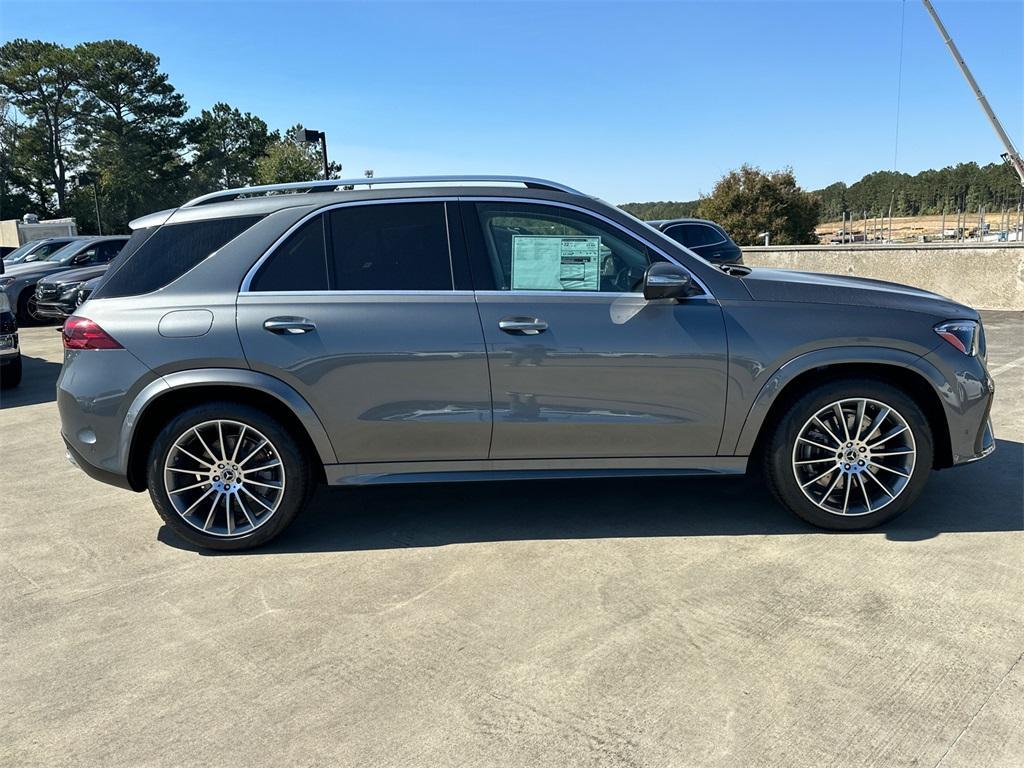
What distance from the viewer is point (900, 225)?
124688 millimetres

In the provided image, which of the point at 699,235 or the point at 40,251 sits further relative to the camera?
the point at 40,251

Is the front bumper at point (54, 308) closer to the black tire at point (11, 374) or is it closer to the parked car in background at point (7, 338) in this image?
the black tire at point (11, 374)

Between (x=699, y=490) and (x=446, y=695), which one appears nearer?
(x=446, y=695)

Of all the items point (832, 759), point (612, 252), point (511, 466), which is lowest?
point (832, 759)

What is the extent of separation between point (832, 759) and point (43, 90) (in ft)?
218

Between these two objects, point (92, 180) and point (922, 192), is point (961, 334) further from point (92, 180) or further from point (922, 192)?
point (922, 192)

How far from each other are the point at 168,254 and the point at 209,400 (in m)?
0.79

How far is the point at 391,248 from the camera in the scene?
3.96m

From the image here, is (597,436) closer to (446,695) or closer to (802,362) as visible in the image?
(802,362)

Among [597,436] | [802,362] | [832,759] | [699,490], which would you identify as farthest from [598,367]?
[832,759]

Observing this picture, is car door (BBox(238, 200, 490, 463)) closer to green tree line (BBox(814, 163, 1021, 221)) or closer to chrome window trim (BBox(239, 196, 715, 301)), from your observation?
chrome window trim (BBox(239, 196, 715, 301))

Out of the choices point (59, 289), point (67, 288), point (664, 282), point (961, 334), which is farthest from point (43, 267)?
point (961, 334)

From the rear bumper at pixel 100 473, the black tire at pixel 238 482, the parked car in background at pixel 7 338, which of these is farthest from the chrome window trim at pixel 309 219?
the parked car in background at pixel 7 338

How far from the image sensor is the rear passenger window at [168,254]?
3943 millimetres
